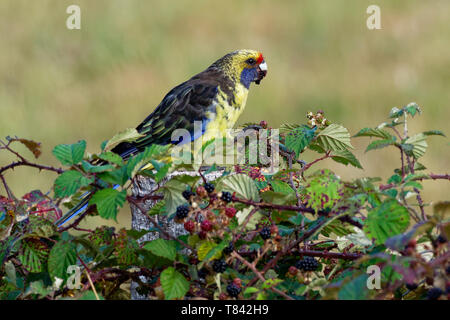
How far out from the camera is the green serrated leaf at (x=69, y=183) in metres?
1.36

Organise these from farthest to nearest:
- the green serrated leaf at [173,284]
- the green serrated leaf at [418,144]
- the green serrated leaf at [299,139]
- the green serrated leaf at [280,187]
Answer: the green serrated leaf at [299,139], the green serrated leaf at [280,187], the green serrated leaf at [418,144], the green serrated leaf at [173,284]

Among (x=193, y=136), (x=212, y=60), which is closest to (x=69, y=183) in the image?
(x=193, y=136)

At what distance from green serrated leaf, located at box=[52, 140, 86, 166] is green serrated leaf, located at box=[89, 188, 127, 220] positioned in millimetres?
102

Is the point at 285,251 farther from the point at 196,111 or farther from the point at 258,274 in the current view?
the point at 196,111

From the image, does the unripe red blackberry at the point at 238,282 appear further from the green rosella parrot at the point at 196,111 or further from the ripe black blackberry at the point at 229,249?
the green rosella parrot at the point at 196,111

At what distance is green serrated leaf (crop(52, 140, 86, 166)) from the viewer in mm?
1428

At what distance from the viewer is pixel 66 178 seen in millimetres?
1392

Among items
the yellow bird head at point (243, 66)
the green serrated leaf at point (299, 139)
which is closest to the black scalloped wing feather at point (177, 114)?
the yellow bird head at point (243, 66)

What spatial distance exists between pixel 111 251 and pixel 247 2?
7352 mm

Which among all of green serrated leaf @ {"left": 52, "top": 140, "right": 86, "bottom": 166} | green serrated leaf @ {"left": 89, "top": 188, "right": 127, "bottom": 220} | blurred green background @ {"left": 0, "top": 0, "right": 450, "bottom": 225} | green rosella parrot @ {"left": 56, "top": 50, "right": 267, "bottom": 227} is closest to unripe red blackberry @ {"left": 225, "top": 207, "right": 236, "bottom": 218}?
green serrated leaf @ {"left": 89, "top": 188, "right": 127, "bottom": 220}

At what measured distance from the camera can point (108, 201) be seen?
1.37 m

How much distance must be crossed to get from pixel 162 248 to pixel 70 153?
0.33m

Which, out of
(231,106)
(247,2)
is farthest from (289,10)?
(231,106)

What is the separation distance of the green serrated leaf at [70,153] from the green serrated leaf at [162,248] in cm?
26
